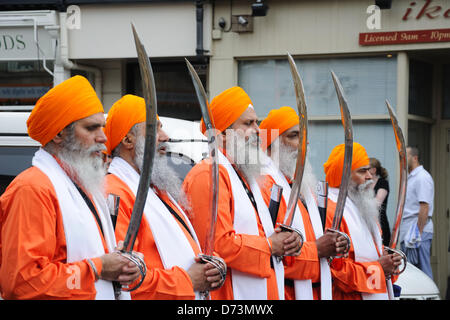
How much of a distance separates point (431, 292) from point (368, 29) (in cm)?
434

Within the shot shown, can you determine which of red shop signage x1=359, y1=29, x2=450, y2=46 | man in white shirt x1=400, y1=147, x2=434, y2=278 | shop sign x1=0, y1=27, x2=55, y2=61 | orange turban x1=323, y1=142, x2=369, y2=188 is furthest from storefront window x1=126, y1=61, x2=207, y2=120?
orange turban x1=323, y1=142, x2=369, y2=188

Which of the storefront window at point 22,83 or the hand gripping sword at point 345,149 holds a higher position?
the storefront window at point 22,83

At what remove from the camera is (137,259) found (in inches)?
98.6

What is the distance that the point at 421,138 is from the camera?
9844mm

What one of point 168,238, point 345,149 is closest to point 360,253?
point 345,149

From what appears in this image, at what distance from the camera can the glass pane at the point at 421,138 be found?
9523 millimetres

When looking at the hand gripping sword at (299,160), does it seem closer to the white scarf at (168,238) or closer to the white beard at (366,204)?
the white scarf at (168,238)

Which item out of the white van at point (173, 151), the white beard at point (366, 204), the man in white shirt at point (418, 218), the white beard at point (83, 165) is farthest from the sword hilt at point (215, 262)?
the man in white shirt at point (418, 218)

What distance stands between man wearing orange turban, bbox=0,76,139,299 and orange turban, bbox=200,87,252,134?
1028mm

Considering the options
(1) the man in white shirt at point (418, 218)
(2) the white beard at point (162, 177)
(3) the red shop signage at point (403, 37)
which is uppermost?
(3) the red shop signage at point (403, 37)

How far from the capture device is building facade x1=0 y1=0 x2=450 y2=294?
356 inches

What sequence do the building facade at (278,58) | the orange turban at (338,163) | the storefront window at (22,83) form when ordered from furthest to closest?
the storefront window at (22,83)
the building facade at (278,58)
the orange turban at (338,163)

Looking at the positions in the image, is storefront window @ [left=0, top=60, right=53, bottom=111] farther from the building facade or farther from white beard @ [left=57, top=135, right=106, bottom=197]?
white beard @ [left=57, top=135, right=106, bottom=197]

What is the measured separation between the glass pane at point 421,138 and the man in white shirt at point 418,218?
1.14 meters
